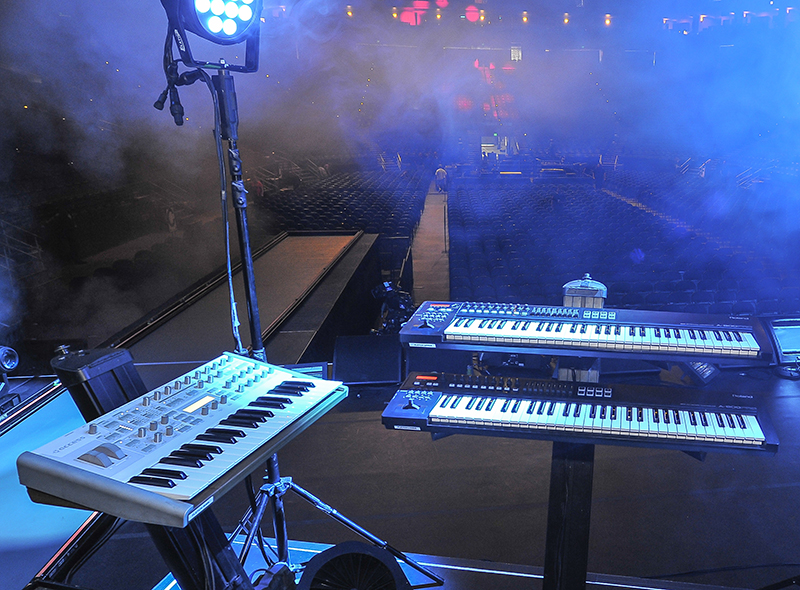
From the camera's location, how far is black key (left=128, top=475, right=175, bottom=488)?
0.96m

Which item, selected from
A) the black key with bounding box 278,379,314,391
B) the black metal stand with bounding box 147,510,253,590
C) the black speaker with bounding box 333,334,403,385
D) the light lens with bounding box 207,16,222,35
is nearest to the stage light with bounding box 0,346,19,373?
the black metal stand with bounding box 147,510,253,590

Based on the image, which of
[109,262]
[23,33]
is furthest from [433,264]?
[23,33]

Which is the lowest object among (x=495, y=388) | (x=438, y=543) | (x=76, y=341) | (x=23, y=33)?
(x=438, y=543)

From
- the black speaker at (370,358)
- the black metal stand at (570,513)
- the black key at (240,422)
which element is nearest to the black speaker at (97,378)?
the black key at (240,422)

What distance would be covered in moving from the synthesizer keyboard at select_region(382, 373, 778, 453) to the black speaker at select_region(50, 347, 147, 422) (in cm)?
73

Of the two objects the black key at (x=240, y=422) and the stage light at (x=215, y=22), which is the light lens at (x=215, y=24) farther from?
the black key at (x=240, y=422)

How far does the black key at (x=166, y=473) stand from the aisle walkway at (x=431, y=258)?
516 cm

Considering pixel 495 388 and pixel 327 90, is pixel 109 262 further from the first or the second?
pixel 327 90

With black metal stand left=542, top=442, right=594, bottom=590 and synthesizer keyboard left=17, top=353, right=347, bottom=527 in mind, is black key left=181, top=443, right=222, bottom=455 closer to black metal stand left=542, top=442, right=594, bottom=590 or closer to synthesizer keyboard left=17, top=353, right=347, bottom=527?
synthesizer keyboard left=17, top=353, right=347, bottom=527

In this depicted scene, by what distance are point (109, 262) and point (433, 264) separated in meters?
4.50

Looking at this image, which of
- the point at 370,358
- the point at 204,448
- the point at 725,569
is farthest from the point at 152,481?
the point at 370,358

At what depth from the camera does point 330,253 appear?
5691mm

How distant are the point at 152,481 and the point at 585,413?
116 centimetres

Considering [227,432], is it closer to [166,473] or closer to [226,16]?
[166,473]
